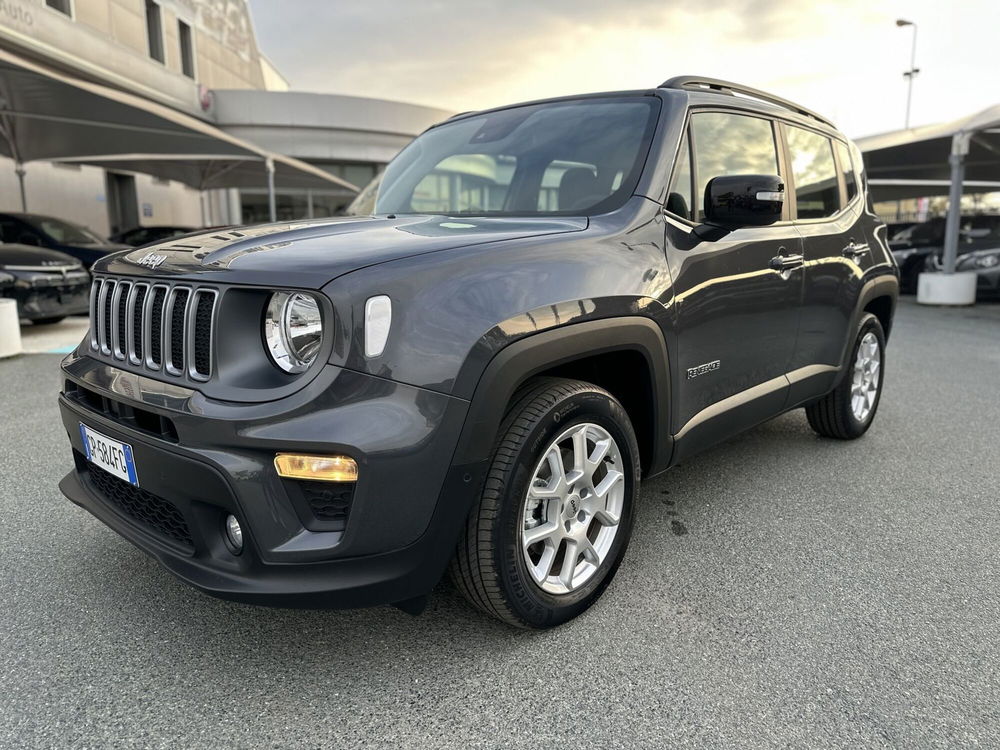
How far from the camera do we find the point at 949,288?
41.1 ft

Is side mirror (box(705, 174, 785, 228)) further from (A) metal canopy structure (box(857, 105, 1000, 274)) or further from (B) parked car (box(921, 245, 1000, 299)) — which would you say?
(B) parked car (box(921, 245, 1000, 299))

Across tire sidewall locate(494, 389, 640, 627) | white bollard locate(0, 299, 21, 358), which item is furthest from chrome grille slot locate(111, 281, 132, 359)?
white bollard locate(0, 299, 21, 358)

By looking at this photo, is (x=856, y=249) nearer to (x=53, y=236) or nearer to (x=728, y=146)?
(x=728, y=146)

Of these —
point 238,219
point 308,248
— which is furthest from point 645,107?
point 238,219

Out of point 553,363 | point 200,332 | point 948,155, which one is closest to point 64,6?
point 200,332

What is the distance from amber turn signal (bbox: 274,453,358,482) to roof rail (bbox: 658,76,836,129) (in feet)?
6.79

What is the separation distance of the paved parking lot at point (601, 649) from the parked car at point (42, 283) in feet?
19.5

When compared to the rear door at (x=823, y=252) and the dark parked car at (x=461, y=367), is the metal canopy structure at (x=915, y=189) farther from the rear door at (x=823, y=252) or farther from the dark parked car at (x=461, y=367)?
the dark parked car at (x=461, y=367)

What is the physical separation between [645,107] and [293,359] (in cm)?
178

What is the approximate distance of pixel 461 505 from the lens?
74.4 inches

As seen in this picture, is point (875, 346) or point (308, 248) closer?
point (308, 248)

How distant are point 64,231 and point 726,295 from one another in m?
11.5

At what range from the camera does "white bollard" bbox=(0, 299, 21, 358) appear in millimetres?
7039

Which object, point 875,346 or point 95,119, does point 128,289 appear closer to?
point 875,346
